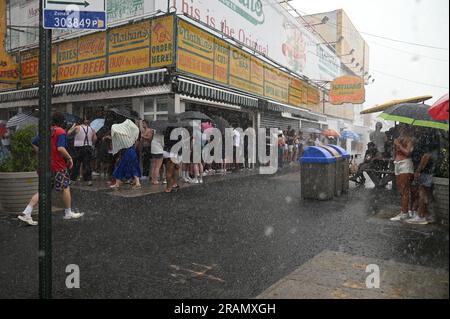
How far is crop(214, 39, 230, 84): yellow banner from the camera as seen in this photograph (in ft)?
43.8

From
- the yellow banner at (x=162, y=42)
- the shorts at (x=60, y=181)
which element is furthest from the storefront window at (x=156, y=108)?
the shorts at (x=60, y=181)

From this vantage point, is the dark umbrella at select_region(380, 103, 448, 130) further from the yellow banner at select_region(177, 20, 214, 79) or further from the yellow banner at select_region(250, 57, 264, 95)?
the yellow banner at select_region(250, 57, 264, 95)

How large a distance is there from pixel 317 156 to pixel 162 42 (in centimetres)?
619

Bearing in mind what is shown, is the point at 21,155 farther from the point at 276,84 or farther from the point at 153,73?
the point at 276,84

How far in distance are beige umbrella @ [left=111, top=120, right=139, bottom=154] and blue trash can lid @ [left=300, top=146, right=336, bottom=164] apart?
14.0 feet

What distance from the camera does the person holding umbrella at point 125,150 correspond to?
9.09m

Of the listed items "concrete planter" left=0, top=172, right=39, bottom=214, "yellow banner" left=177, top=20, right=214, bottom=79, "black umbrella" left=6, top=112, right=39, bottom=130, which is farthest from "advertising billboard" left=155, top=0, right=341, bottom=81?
"concrete planter" left=0, top=172, right=39, bottom=214

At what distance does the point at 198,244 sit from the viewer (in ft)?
16.0

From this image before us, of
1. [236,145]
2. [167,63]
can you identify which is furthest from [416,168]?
[236,145]

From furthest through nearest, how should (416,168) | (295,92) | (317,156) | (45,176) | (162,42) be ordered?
(295,92) < (162,42) < (317,156) < (416,168) < (45,176)

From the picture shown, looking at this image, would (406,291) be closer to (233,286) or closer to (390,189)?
(233,286)

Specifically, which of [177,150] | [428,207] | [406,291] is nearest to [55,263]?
[406,291]

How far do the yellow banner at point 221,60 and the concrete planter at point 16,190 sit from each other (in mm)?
8290

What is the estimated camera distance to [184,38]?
37.9 ft
